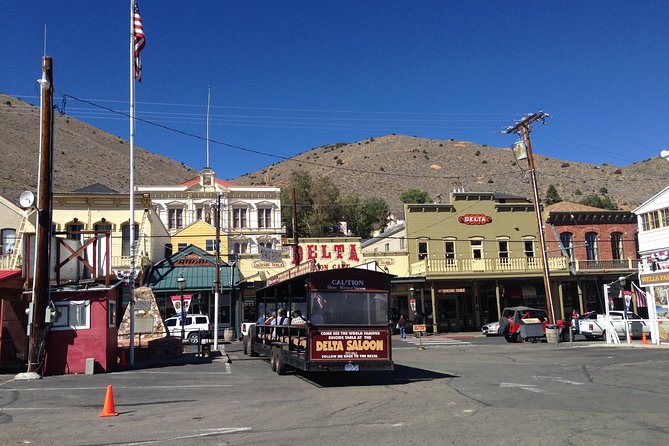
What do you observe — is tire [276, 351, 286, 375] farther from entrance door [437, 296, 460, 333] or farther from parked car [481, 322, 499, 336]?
entrance door [437, 296, 460, 333]

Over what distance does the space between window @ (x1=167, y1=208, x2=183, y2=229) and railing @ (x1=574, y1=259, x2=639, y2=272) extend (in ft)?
122

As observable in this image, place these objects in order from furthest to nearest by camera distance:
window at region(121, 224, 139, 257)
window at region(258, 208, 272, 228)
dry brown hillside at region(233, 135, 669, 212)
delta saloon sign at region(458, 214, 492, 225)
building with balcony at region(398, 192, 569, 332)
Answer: dry brown hillside at region(233, 135, 669, 212) < window at region(258, 208, 272, 228) < delta saloon sign at region(458, 214, 492, 225) < building with balcony at region(398, 192, 569, 332) < window at region(121, 224, 139, 257)

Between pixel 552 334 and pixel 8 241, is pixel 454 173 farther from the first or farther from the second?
pixel 8 241

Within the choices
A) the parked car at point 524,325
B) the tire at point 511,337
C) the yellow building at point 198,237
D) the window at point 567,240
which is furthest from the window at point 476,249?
the yellow building at point 198,237

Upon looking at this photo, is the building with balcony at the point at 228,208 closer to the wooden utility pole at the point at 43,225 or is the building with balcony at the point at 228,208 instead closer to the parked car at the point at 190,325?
the parked car at the point at 190,325

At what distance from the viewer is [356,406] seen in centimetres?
1167

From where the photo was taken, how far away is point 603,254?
44156mm

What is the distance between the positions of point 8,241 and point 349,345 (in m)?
29.7

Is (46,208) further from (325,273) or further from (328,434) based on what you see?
(328,434)

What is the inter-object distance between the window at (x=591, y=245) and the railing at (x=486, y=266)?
253 cm

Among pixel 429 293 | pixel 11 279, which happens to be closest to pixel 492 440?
pixel 11 279

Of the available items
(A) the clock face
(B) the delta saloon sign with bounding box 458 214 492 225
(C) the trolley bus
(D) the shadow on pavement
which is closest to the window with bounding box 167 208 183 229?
(B) the delta saloon sign with bounding box 458 214 492 225

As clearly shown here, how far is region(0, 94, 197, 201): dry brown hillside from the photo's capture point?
316 feet

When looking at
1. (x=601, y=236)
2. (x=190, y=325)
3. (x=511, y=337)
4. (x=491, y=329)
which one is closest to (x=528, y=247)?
(x=601, y=236)
